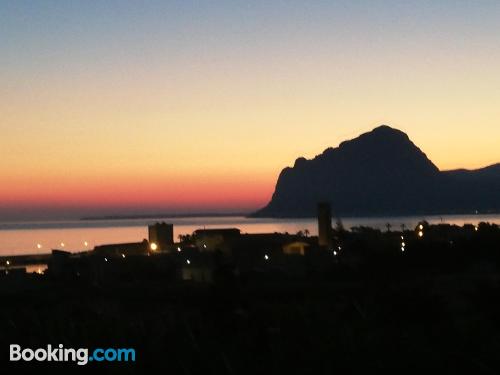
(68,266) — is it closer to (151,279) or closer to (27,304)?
(151,279)

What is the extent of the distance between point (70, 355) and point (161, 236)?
1384 inches

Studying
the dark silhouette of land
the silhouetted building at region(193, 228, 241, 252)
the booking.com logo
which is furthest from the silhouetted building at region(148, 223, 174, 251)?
the booking.com logo

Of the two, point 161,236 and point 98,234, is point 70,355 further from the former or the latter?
point 98,234

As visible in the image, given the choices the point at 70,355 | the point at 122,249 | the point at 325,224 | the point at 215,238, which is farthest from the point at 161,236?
the point at 70,355

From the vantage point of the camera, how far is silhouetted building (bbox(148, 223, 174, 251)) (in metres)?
42.3

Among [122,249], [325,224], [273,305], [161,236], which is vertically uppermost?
[325,224]

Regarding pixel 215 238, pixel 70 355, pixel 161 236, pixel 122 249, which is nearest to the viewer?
pixel 70 355

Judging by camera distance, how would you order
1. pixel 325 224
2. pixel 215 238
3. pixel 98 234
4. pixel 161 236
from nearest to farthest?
pixel 215 238 → pixel 325 224 → pixel 161 236 → pixel 98 234

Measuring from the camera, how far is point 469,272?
85.4 ft

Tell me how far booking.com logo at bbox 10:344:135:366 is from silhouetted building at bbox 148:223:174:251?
34.1m

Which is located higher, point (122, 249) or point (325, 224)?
point (325, 224)

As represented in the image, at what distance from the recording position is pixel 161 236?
42.7m

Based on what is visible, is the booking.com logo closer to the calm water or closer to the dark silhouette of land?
the dark silhouette of land

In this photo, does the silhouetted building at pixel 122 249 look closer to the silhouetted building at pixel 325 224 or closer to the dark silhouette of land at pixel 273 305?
the dark silhouette of land at pixel 273 305
